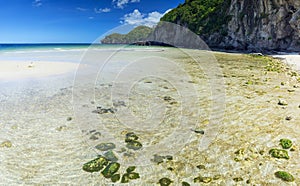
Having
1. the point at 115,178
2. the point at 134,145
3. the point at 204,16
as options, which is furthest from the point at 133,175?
the point at 204,16

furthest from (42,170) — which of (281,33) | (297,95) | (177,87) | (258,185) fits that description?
(281,33)

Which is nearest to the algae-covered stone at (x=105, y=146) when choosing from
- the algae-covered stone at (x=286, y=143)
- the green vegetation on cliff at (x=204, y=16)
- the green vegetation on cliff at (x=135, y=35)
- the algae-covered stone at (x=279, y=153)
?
the algae-covered stone at (x=279, y=153)

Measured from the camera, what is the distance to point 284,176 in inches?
179

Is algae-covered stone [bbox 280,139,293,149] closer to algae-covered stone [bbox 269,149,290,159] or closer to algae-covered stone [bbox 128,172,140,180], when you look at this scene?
algae-covered stone [bbox 269,149,290,159]

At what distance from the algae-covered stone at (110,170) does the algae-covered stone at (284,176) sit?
3.76m

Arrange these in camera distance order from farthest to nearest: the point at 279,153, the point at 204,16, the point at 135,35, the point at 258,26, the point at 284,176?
the point at 204,16 → the point at 258,26 → the point at 135,35 → the point at 279,153 → the point at 284,176

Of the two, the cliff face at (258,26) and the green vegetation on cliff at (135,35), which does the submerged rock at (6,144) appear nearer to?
the green vegetation on cliff at (135,35)

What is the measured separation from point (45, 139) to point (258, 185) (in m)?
6.13

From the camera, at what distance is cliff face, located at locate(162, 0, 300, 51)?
43.1m

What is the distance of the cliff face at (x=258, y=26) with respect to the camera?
43.1m

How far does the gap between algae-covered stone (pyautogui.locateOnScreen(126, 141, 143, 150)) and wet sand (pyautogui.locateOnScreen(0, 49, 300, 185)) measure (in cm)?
14

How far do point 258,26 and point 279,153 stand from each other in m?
55.6

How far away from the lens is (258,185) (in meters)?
4.39

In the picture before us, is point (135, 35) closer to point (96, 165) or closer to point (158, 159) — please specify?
point (158, 159)
